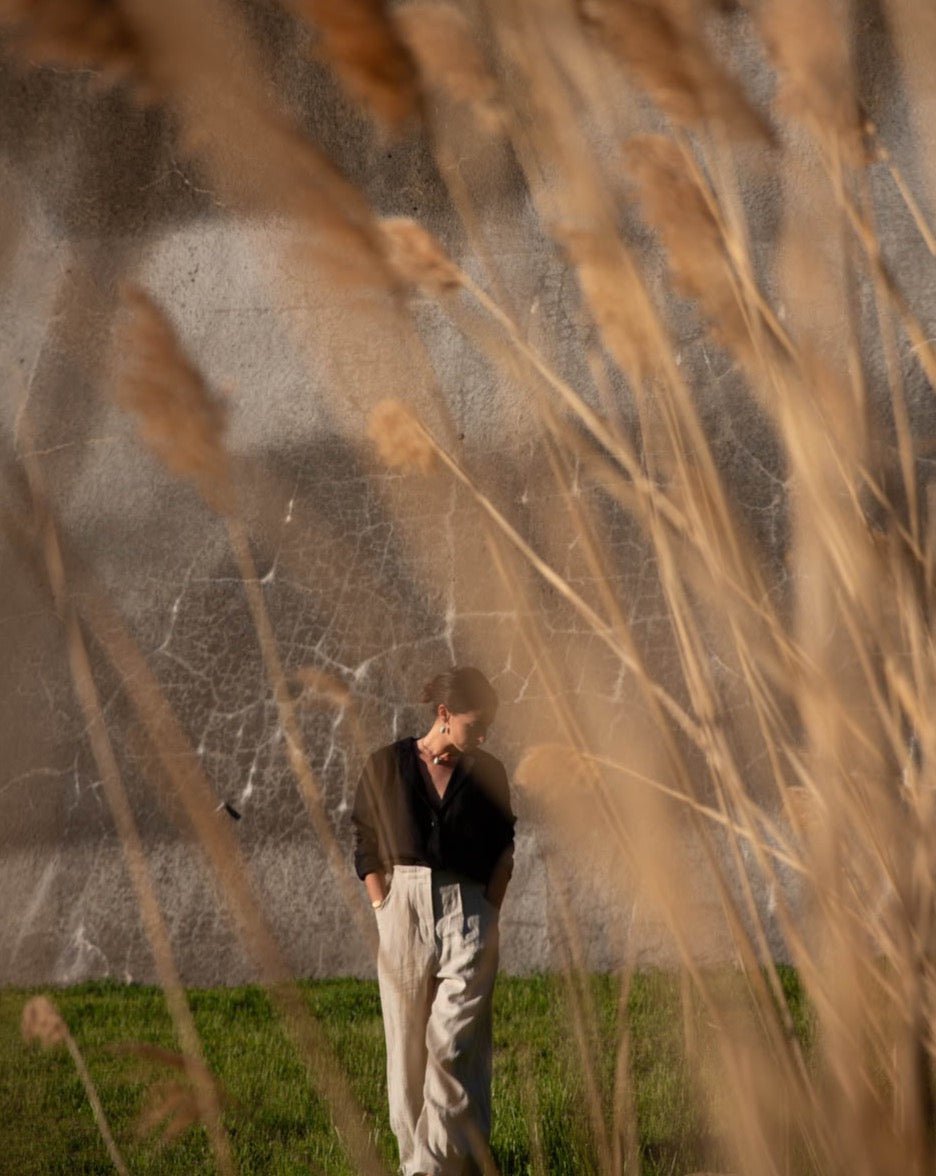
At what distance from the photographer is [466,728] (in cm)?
271

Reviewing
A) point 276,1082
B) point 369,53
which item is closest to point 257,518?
point 276,1082

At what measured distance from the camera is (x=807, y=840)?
0.97 metres

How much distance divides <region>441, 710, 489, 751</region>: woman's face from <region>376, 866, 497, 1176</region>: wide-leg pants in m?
0.22

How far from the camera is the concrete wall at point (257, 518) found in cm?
542

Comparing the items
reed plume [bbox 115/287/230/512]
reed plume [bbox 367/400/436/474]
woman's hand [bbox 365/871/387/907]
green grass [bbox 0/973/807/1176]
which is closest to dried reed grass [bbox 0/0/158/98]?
reed plume [bbox 115/287/230/512]

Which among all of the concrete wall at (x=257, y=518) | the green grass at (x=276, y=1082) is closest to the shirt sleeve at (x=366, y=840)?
the green grass at (x=276, y=1082)

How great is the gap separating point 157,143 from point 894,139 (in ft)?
8.81

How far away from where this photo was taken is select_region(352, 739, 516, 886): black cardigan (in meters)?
2.72

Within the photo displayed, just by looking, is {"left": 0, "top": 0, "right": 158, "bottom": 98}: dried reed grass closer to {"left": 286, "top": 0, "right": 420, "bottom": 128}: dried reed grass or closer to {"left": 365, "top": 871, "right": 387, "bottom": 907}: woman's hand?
{"left": 286, "top": 0, "right": 420, "bottom": 128}: dried reed grass

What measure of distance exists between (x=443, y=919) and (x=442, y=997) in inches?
5.2

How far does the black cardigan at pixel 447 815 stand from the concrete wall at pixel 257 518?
7.42 ft

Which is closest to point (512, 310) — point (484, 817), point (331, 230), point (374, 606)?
point (331, 230)

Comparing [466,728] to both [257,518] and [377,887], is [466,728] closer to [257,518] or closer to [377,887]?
[377,887]

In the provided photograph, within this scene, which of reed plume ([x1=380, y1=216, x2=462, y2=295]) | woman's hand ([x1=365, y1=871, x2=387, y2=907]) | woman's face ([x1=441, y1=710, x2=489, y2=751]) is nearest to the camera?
reed plume ([x1=380, y1=216, x2=462, y2=295])
